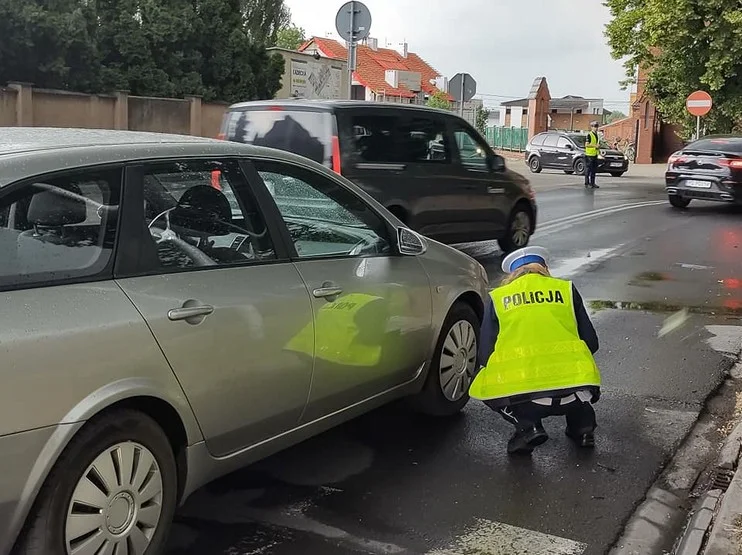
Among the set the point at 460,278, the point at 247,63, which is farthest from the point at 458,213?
the point at 247,63

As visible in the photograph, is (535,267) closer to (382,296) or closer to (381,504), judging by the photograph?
(382,296)

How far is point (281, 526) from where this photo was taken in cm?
387

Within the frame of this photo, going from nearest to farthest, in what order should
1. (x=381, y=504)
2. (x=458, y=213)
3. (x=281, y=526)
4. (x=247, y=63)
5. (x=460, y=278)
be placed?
1. (x=281, y=526)
2. (x=381, y=504)
3. (x=460, y=278)
4. (x=458, y=213)
5. (x=247, y=63)

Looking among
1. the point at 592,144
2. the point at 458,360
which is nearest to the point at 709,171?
the point at 592,144

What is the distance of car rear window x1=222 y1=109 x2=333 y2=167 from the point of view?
347 inches

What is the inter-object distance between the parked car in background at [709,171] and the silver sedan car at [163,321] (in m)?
14.4

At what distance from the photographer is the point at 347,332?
418 cm

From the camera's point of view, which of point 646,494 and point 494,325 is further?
point 494,325

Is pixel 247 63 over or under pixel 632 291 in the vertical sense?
over

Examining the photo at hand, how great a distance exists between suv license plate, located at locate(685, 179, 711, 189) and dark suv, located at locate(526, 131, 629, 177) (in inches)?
500

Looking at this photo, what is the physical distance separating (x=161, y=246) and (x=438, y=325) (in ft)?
6.46

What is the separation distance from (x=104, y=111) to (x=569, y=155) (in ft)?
51.2

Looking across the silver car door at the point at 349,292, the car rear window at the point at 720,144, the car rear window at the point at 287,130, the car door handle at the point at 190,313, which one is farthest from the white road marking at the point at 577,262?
the car door handle at the point at 190,313

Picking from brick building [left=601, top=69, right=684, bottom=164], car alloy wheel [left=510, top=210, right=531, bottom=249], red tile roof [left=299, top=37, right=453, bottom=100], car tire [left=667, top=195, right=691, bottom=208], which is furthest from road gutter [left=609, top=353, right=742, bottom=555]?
red tile roof [left=299, top=37, right=453, bottom=100]
